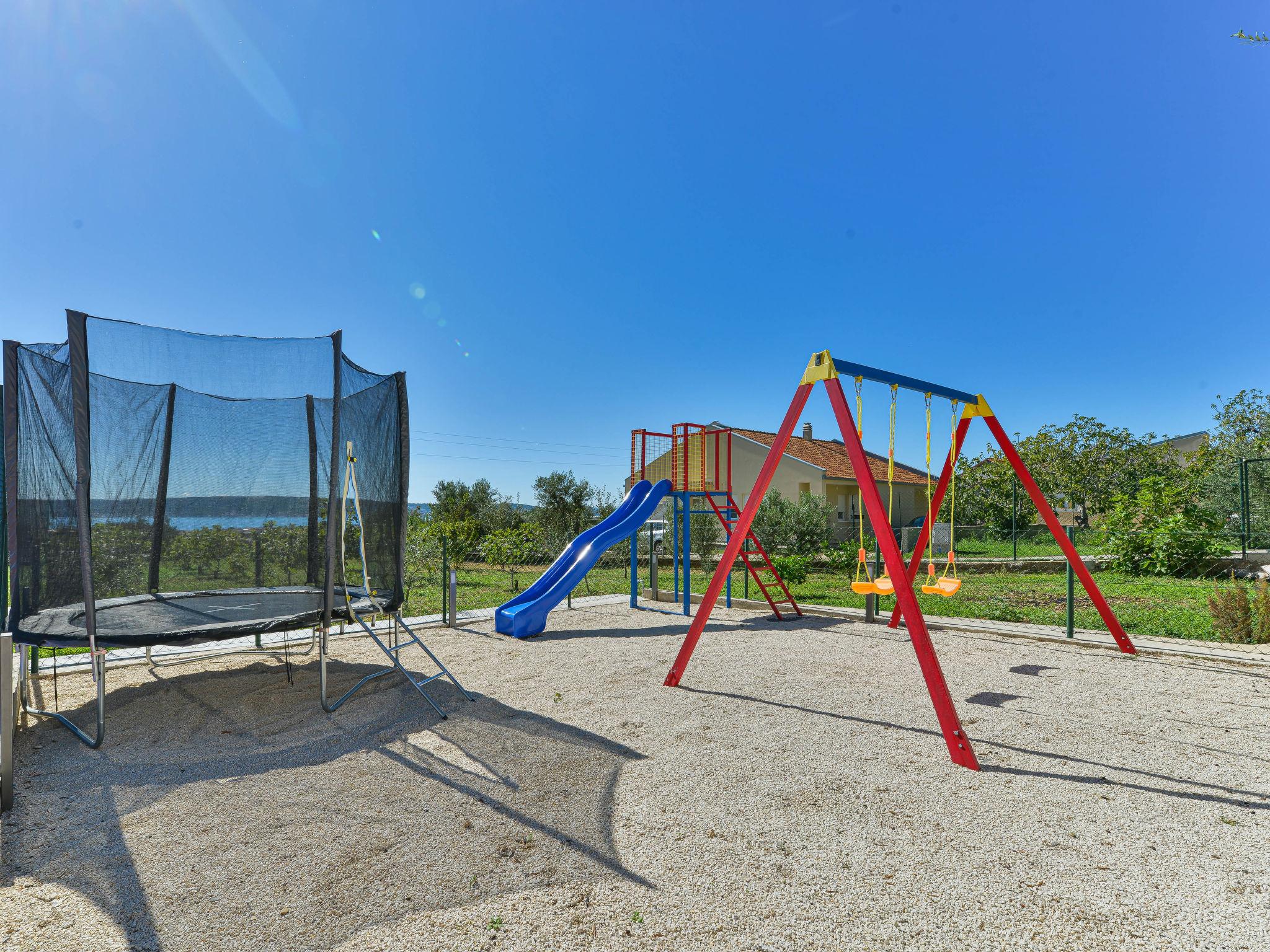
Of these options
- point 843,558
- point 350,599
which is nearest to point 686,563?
point 350,599

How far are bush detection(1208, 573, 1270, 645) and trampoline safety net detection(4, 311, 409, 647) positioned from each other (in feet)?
27.7

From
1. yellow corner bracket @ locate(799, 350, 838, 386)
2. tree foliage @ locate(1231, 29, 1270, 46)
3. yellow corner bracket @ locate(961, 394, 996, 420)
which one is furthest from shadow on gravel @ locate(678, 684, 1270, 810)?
tree foliage @ locate(1231, 29, 1270, 46)

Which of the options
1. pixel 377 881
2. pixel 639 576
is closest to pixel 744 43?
pixel 377 881

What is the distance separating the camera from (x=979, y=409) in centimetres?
615

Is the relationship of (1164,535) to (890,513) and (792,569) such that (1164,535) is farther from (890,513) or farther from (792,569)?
(890,513)

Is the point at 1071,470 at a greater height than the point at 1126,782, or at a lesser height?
greater

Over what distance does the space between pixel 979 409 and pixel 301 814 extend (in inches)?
251

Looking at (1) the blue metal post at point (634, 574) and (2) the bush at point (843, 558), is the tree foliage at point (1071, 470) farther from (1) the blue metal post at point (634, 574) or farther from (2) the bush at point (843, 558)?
(1) the blue metal post at point (634, 574)

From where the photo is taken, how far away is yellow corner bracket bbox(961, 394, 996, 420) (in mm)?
6105

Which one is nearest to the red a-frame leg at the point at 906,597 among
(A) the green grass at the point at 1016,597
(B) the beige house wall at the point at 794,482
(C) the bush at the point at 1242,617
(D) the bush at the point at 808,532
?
(C) the bush at the point at 1242,617

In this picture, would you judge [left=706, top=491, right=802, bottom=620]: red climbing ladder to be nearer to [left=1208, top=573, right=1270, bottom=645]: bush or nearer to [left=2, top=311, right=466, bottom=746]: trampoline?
[left=2, top=311, right=466, bottom=746]: trampoline

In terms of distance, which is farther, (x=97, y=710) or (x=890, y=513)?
(x=890, y=513)

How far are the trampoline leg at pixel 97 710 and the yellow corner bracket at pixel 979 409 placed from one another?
23.4 ft

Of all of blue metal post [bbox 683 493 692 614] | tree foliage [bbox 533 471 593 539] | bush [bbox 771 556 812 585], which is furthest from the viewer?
tree foliage [bbox 533 471 593 539]
